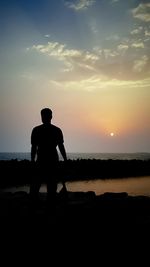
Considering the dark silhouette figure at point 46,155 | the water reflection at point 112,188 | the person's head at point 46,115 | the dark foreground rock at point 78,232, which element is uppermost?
the person's head at point 46,115

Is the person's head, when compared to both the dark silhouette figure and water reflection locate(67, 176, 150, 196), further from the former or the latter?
water reflection locate(67, 176, 150, 196)

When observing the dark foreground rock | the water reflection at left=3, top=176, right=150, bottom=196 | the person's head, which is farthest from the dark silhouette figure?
the water reflection at left=3, top=176, right=150, bottom=196

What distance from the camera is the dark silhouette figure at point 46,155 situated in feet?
20.4

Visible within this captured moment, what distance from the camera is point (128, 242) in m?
5.20

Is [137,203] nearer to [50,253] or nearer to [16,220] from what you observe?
[16,220]

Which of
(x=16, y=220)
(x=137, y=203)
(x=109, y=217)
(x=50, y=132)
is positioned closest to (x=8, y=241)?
(x=16, y=220)

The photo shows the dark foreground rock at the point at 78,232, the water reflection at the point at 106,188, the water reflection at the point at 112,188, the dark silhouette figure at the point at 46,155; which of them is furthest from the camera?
the water reflection at the point at 112,188

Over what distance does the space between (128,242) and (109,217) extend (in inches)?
76.5

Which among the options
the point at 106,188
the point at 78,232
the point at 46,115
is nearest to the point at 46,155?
the point at 46,115

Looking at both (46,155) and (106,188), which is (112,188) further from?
(46,155)

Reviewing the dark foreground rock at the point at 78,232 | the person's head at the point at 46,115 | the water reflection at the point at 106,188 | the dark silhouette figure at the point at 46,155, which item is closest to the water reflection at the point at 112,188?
the water reflection at the point at 106,188

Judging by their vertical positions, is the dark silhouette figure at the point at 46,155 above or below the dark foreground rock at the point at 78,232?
above

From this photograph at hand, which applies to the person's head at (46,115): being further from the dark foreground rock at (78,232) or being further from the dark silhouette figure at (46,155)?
the dark foreground rock at (78,232)

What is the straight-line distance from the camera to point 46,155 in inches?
248
